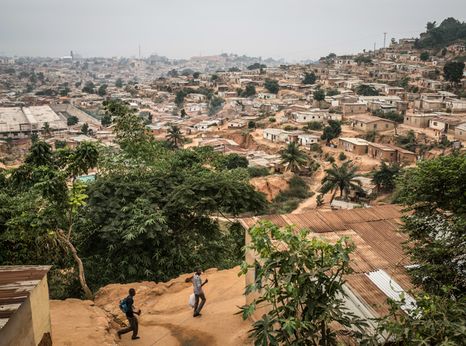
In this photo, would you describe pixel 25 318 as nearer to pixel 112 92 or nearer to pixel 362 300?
pixel 362 300

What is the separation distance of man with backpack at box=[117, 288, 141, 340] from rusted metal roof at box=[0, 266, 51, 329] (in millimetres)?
1741

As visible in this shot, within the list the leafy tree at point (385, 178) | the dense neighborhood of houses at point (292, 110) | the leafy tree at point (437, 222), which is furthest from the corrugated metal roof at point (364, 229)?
the leafy tree at point (385, 178)

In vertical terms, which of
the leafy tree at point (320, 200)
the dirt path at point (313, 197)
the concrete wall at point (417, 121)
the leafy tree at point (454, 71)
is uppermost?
the leafy tree at point (454, 71)

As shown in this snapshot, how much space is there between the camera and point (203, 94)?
94.3 metres

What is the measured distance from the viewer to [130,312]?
8.73 meters

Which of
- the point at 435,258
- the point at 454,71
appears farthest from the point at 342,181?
the point at 454,71

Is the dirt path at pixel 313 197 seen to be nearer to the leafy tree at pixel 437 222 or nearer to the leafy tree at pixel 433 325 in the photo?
the leafy tree at pixel 437 222

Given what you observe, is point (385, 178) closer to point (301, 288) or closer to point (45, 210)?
point (45, 210)

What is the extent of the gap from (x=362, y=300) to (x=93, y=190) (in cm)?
905

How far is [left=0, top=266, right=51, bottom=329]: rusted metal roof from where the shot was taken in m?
6.02

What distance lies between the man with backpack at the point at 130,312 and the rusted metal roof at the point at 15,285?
1741mm

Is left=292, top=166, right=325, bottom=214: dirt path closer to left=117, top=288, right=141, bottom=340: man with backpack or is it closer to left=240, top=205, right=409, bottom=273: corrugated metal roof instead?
left=240, top=205, right=409, bottom=273: corrugated metal roof

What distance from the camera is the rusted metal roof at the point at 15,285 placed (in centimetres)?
602

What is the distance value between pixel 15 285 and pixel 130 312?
2546 millimetres
